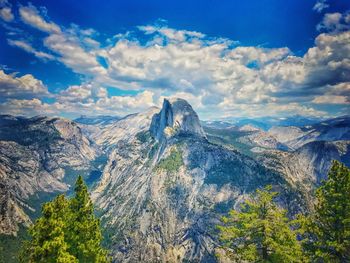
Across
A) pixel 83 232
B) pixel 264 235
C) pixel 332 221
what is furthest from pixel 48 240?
pixel 332 221

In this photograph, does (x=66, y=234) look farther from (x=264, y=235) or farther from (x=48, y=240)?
(x=264, y=235)

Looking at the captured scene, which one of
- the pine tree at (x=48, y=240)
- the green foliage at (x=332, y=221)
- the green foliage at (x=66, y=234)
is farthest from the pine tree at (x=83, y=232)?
the green foliage at (x=332, y=221)

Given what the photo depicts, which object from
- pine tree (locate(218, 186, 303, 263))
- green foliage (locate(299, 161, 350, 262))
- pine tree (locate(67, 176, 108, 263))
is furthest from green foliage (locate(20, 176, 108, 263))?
green foliage (locate(299, 161, 350, 262))

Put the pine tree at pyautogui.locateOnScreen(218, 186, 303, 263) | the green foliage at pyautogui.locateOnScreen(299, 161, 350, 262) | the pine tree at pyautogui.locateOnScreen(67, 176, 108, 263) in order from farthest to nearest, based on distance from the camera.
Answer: the pine tree at pyautogui.locateOnScreen(67, 176, 108, 263) → the green foliage at pyautogui.locateOnScreen(299, 161, 350, 262) → the pine tree at pyautogui.locateOnScreen(218, 186, 303, 263)

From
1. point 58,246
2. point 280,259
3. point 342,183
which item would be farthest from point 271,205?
point 58,246

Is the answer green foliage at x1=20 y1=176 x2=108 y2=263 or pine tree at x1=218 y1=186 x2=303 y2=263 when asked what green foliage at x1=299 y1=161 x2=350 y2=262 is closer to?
pine tree at x1=218 y1=186 x2=303 y2=263

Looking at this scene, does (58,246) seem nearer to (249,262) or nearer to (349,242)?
(249,262)

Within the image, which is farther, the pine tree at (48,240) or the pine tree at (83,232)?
the pine tree at (83,232)

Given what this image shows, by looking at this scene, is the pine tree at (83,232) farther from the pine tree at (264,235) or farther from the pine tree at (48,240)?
the pine tree at (264,235)
